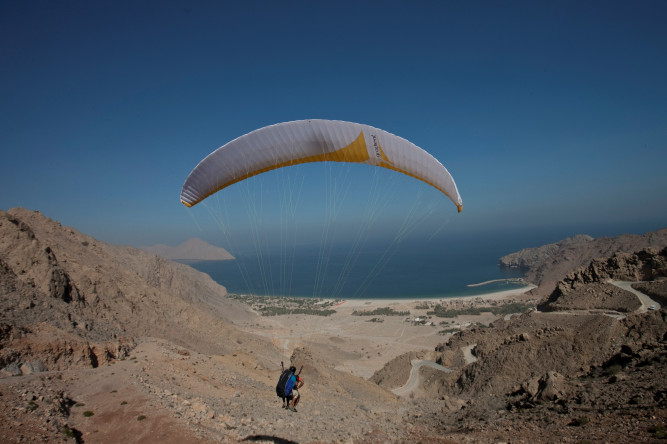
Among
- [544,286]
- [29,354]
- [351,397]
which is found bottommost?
[544,286]

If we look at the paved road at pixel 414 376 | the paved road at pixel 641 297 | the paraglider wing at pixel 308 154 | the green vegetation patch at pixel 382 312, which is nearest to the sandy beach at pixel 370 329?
the green vegetation patch at pixel 382 312

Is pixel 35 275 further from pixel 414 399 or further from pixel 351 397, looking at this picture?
pixel 414 399

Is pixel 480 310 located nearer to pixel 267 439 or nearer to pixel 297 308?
pixel 297 308

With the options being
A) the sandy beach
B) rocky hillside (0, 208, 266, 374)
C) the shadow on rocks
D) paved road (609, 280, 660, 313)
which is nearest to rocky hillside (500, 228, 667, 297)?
the sandy beach

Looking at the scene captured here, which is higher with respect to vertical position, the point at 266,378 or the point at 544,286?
the point at 266,378

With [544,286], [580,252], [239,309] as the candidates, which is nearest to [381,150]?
[239,309]

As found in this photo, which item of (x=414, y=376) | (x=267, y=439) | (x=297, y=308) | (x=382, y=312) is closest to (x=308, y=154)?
(x=267, y=439)
